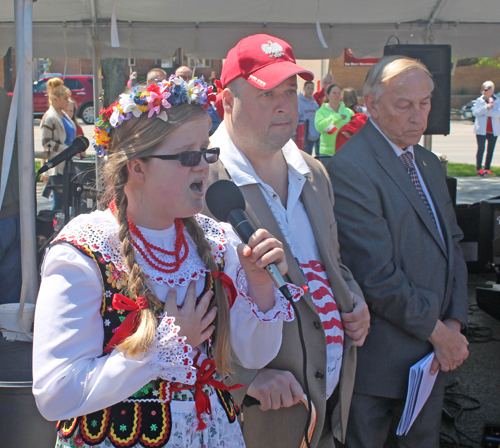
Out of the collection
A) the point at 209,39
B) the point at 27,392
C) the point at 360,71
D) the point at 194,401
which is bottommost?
the point at 27,392

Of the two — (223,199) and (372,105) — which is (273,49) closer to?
(372,105)

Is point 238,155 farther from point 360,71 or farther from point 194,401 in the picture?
point 360,71

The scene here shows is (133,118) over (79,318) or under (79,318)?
over

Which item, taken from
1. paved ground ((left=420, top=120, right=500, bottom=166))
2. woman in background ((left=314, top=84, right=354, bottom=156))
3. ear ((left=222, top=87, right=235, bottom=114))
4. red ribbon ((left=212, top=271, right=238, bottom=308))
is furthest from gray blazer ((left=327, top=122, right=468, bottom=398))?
paved ground ((left=420, top=120, right=500, bottom=166))

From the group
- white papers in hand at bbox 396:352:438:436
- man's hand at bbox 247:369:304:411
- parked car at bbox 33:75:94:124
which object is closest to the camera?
man's hand at bbox 247:369:304:411

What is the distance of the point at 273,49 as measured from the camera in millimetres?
2156

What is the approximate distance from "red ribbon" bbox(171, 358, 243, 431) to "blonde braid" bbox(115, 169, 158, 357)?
20cm

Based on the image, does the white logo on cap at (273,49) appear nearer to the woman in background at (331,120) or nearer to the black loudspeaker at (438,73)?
the black loudspeaker at (438,73)

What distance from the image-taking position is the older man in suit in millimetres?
2348

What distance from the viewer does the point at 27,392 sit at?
195 cm

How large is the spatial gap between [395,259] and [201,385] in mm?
1305

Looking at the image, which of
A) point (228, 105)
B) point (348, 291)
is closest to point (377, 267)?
point (348, 291)

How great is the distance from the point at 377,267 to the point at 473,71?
3519 centimetres

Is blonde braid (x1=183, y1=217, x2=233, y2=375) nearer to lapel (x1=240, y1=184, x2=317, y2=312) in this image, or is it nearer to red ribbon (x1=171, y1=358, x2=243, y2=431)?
red ribbon (x1=171, y1=358, x2=243, y2=431)
